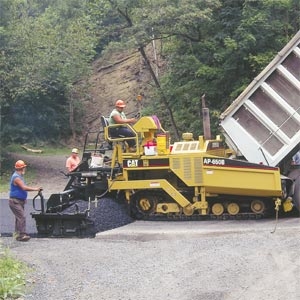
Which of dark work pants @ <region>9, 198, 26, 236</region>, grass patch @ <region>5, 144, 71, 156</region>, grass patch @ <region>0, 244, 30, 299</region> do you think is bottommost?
grass patch @ <region>0, 244, 30, 299</region>

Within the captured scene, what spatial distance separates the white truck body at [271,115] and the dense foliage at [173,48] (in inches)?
200

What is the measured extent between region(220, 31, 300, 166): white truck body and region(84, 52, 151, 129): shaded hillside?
20860 mm

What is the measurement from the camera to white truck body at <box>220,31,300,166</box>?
9.31 meters

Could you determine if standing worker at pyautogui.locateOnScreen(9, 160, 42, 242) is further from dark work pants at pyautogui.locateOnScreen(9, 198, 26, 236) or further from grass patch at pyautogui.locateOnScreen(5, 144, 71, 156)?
grass patch at pyautogui.locateOnScreen(5, 144, 71, 156)

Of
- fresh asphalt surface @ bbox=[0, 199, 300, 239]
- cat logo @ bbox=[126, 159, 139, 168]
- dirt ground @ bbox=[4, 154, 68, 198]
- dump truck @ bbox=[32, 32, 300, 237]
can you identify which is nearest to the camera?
fresh asphalt surface @ bbox=[0, 199, 300, 239]

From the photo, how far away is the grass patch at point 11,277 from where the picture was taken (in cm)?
530

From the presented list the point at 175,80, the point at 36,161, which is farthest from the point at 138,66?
the point at 175,80

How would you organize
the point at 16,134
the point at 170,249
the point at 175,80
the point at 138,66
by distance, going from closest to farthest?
the point at 170,249, the point at 175,80, the point at 16,134, the point at 138,66

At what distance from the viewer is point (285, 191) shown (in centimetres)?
932

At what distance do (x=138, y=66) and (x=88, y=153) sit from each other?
76.2 ft

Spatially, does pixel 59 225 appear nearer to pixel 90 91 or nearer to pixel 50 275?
pixel 50 275

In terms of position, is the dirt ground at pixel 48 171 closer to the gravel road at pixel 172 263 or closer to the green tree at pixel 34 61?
the green tree at pixel 34 61

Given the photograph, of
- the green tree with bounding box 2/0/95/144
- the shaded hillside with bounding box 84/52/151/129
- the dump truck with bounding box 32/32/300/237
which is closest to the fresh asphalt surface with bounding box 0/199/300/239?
the dump truck with bounding box 32/32/300/237

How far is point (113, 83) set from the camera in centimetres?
3331
